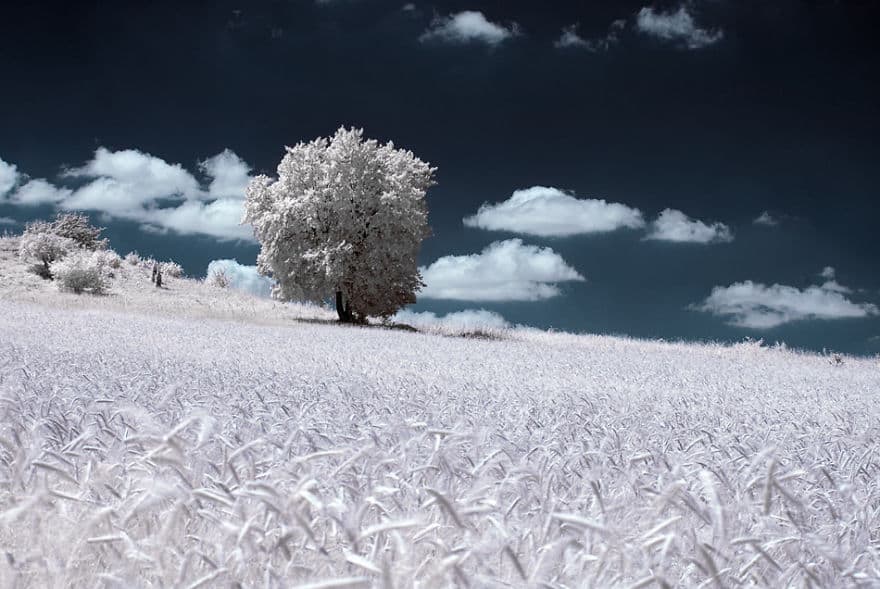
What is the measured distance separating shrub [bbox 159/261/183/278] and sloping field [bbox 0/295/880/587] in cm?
4287

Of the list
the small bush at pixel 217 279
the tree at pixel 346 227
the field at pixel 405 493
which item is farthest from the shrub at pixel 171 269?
the field at pixel 405 493

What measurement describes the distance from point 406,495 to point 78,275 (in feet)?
118

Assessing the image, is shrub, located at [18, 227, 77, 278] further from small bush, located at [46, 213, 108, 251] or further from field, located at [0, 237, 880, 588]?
field, located at [0, 237, 880, 588]

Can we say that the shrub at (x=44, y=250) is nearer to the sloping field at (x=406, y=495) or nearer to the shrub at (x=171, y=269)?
the shrub at (x=171, y=269)

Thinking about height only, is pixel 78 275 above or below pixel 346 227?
below

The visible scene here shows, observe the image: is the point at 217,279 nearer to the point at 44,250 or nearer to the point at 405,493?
the point at 44,250

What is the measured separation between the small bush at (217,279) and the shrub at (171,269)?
6.86 feet

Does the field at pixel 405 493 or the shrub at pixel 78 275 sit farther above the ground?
the shrub at pixel 78 275

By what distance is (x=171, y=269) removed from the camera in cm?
4547

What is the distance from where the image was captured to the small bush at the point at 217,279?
44062mm

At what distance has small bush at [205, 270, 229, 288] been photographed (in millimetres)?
44062

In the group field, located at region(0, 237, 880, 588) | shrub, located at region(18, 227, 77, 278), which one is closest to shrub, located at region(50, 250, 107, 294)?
shrub, located at region(18, 227, 77, 278)

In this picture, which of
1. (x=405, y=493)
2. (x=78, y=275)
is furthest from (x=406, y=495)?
(x=78, y=275)

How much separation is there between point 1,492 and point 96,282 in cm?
3580
